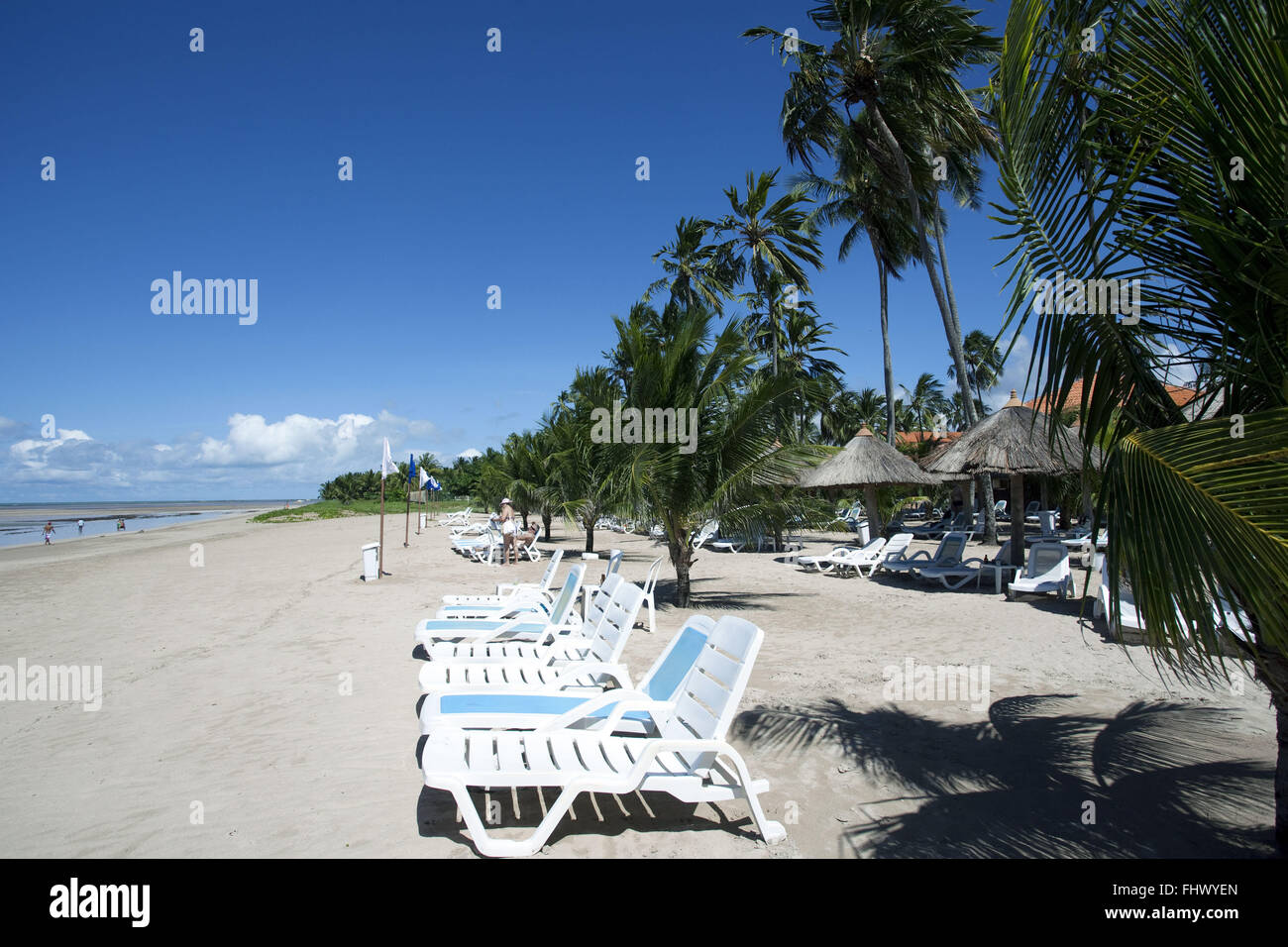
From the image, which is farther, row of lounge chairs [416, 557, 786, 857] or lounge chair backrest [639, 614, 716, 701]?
lounge chair backrest [639, 614, 716, 701]

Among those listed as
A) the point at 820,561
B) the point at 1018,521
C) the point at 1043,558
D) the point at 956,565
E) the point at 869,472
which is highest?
the point at 869,472

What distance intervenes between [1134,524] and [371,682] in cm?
535

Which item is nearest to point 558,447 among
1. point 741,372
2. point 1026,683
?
point 741,372

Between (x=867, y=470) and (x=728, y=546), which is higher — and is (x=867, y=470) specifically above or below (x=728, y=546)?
above

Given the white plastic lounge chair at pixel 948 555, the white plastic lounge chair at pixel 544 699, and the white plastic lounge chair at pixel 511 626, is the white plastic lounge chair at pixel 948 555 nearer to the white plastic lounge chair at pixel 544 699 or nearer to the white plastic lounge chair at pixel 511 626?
the white plastic lounge chair at pixel 511 626

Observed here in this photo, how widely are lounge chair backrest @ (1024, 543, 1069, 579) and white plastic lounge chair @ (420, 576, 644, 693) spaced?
774 cm

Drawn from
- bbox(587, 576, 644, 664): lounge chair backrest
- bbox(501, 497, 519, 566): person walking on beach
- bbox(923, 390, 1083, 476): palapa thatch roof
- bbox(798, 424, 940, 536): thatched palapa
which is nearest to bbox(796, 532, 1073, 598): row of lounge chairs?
bbox(923, 390, 1083, 476): palapa thatch roof

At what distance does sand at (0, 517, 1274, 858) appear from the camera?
3150mm

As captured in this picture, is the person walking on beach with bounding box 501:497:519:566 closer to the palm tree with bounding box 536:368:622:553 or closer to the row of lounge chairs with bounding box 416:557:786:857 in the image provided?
the palm tree with bounding box 536:368:622:553

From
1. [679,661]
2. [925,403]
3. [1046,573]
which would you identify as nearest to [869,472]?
[1046,573]

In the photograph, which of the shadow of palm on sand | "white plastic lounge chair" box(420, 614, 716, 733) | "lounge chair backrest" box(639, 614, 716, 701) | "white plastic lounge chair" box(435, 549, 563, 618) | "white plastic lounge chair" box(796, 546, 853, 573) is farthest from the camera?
"white plastic lounge chair" box(796, 546, 853, 573)

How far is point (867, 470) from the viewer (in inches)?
696

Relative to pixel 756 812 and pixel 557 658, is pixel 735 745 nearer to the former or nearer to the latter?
pixel 756 812

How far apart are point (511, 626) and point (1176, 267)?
18.7 feet
